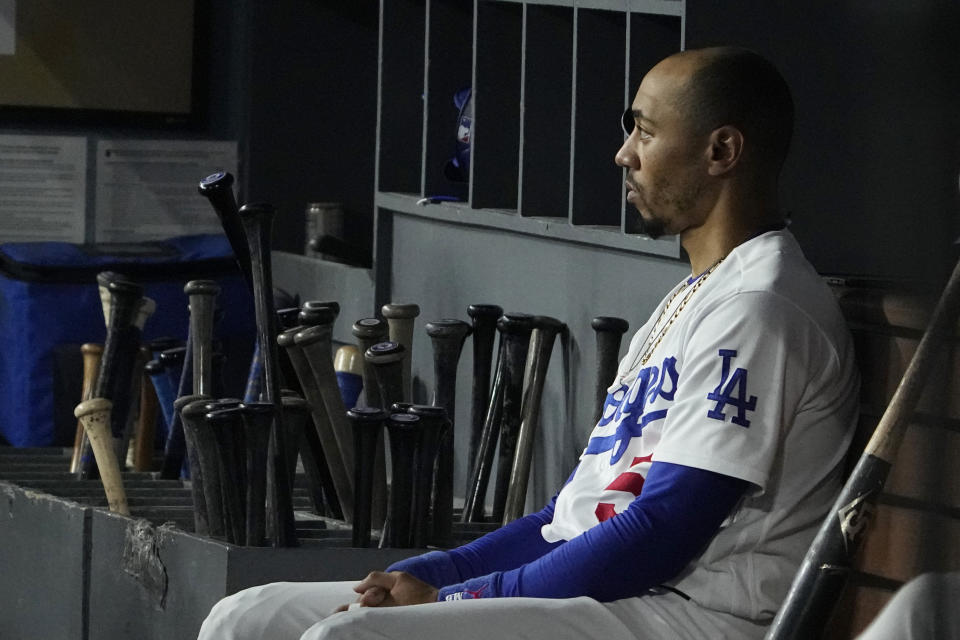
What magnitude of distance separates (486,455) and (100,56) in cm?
201

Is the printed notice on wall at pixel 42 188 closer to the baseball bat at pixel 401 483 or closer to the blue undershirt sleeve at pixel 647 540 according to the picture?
the baseball bat at pixel 401 483

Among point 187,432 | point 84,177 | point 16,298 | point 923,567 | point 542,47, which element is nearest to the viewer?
point 923,567

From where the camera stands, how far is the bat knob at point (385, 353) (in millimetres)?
2826

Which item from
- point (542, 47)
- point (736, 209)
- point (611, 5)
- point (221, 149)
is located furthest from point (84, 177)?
point (736, 209)

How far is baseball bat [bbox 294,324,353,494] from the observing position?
294cm

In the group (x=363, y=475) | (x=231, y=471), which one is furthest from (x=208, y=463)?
(x=363, y=475)

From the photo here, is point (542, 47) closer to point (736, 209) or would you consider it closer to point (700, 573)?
point (736, 209)

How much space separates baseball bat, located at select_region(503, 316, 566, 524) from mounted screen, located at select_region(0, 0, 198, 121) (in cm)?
189

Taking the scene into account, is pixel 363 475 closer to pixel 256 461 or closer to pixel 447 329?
pixel 256 461

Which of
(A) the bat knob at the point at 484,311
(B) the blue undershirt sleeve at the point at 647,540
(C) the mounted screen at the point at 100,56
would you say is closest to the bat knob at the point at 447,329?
(A) the bat knob at the point at 484,311

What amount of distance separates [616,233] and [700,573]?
1.21 metres

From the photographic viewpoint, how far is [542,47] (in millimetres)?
3184

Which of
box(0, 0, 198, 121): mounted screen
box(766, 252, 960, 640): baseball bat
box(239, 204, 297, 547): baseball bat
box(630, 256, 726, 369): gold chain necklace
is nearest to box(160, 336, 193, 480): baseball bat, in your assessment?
box(239, 204, 297, 547): baseball bat

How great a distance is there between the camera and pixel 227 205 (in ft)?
9.25
